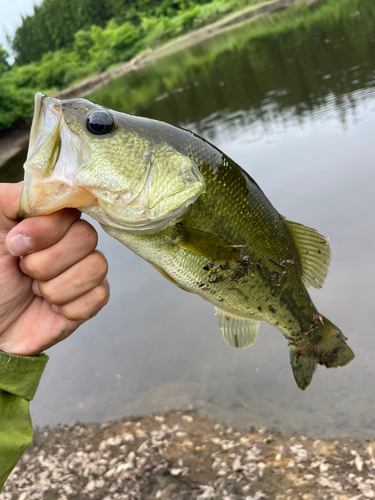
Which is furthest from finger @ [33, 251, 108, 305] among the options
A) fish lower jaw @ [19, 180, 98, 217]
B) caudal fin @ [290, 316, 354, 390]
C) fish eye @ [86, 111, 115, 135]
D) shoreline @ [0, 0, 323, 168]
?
shoreline @ [0, 0, 323, 168]

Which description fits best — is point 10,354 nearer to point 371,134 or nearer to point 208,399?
point 208,399

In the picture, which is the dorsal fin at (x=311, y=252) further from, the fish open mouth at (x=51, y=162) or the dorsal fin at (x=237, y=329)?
the fish open mouth at (x=51, y=162)

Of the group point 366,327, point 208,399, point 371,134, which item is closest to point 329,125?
point 371,134

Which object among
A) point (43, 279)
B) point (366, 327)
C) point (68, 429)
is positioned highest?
point (43, 279)

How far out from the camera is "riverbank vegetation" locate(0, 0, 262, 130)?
2015 inches

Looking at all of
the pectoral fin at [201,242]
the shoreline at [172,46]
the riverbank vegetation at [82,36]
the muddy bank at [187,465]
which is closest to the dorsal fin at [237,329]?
the pectoral fin at [201,242]

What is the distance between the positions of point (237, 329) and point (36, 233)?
139 centimetres

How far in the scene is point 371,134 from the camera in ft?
29.2

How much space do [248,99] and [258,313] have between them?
16394 millimetres

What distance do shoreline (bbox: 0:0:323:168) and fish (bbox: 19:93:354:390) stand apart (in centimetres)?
3259

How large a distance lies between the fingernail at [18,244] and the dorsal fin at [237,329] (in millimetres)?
1235

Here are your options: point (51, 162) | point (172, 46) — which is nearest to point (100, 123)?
point (51, 162)

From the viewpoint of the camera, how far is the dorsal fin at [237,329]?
244cm

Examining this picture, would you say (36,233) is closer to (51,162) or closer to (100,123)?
(51,162)
